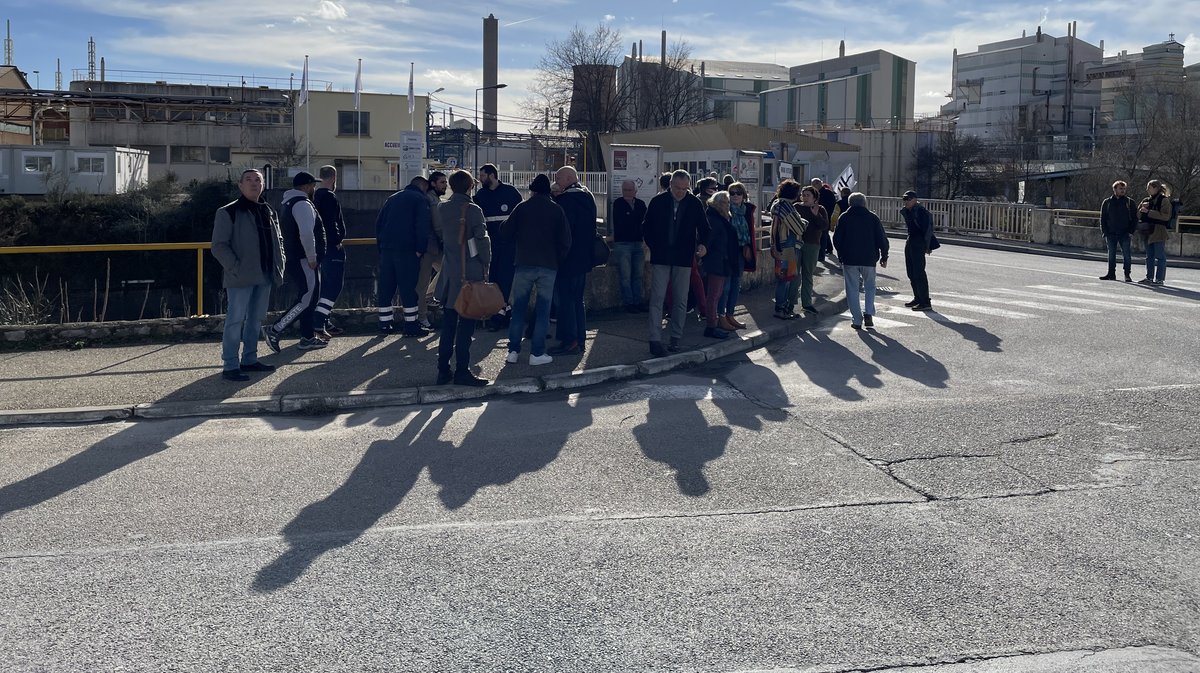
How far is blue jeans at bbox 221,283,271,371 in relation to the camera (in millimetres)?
9500

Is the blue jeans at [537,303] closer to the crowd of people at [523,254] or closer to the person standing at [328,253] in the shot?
the crowd of people at [523,254]

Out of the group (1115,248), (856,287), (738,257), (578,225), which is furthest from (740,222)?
(1115,248)

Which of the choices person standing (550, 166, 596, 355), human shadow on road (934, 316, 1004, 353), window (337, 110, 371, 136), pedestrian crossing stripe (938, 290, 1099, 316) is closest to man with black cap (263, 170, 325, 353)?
person standing (550, 166, 596, 355)

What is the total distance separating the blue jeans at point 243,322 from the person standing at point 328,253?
1634 millimetres

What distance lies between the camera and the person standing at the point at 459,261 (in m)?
9.25

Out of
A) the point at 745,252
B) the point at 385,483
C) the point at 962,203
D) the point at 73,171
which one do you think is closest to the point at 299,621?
the point at 385,483

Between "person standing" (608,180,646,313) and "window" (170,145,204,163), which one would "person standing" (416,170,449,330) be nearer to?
"person standing" (608,180,646,313)

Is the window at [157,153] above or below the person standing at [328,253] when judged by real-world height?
above

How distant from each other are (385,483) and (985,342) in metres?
8.00

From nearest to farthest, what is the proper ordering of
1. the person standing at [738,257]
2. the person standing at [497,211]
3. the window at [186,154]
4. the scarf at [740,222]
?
1. the person standing at [497,211]
2. the person standing at [738,257]
3. the scarf at [740,222]
4. the window at [186,154]

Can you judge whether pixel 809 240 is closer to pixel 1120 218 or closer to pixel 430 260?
pixel 430 260

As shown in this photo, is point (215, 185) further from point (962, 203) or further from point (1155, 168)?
point (1155, 168)

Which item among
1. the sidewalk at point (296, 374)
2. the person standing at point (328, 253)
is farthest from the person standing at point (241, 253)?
the person standing at point (328, 253)

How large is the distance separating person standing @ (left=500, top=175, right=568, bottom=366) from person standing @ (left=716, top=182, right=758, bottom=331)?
2.89 meters
